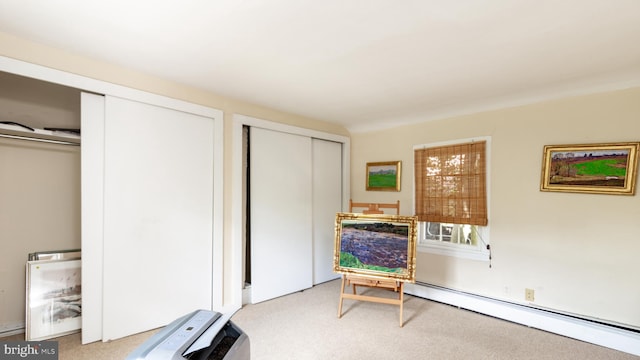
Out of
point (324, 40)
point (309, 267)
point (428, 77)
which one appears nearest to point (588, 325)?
point (428, 77)

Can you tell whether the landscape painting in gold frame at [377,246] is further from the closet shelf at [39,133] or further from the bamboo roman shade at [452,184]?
the closet shelf at [39,133]

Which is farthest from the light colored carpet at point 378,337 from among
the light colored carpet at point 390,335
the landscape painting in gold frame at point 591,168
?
the landscape painting in gold frame at point 591,168

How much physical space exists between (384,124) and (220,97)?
7.37 ft

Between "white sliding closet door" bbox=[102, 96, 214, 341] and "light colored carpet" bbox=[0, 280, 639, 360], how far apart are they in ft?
1.01

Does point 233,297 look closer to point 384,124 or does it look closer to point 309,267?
point 309,267

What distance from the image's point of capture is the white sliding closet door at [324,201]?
3992 mm

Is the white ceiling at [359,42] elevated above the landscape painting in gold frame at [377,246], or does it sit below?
above

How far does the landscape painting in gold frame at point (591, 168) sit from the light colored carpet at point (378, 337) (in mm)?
1370

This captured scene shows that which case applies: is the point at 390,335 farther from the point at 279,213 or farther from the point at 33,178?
the point at 33,178

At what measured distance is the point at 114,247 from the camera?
2.34 meters

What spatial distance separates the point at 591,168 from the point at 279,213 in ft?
10.4

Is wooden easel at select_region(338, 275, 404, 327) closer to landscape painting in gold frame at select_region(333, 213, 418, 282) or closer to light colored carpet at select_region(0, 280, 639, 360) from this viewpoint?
landscape painting in gold frame at select_region(333, 213, 418, 282)

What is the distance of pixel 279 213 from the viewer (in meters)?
3.53

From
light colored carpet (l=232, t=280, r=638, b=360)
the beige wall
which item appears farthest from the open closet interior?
the beige wall
